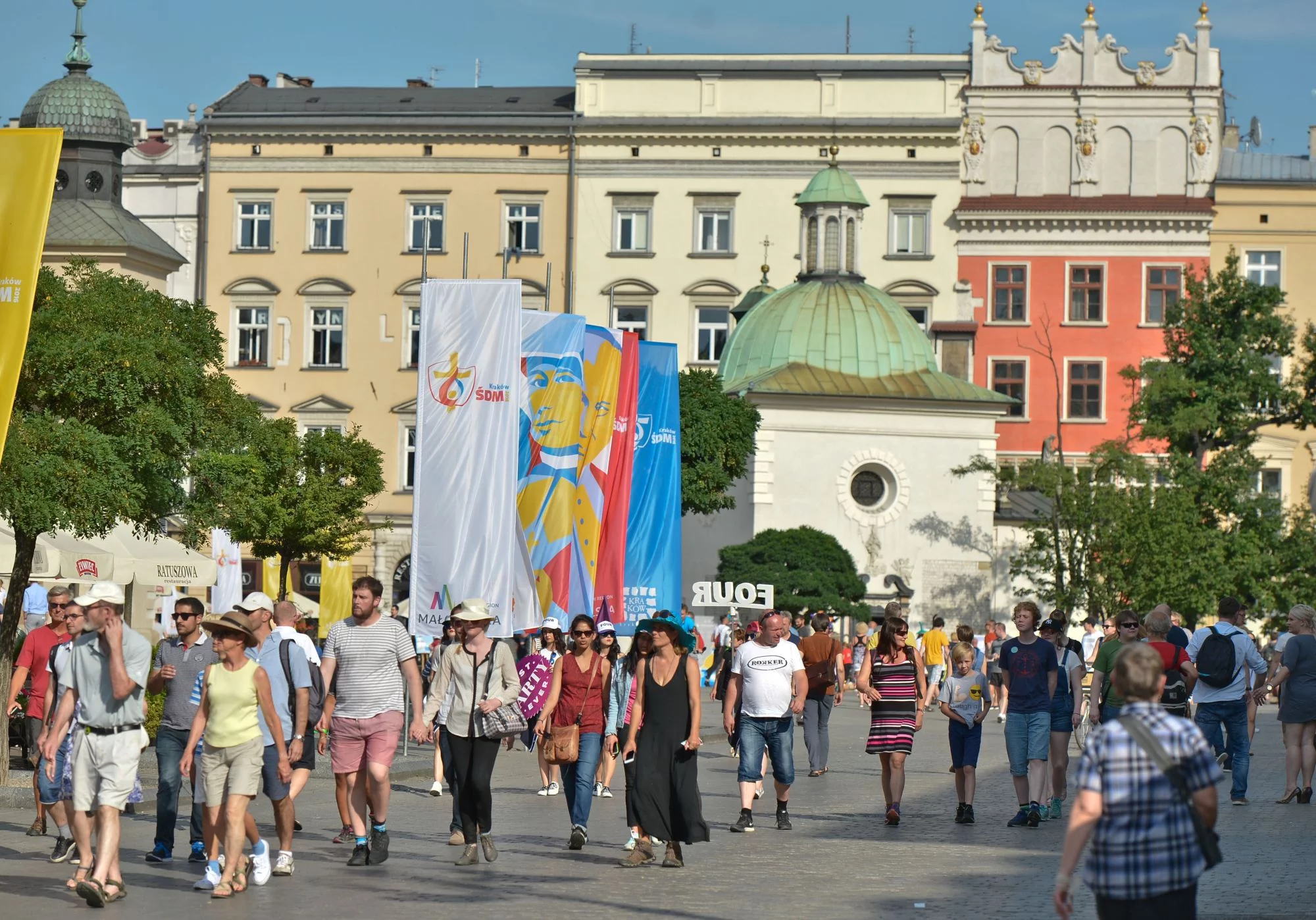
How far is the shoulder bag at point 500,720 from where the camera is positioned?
14.5 metres

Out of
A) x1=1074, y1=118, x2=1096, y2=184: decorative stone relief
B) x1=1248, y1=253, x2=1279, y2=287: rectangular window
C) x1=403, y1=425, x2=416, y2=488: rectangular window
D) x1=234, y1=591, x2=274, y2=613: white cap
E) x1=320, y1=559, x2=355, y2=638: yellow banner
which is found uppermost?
x1=1074, y1=118, x2=1096, y2=184: decorative stone relief

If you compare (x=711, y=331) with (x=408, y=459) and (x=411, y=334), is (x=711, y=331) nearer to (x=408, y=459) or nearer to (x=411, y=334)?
Answer: (x=411, y=334)

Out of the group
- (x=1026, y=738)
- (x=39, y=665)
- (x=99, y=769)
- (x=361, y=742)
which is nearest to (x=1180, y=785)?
(x=99, y=769)

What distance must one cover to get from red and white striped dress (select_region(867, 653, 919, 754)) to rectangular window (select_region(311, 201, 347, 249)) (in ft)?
190

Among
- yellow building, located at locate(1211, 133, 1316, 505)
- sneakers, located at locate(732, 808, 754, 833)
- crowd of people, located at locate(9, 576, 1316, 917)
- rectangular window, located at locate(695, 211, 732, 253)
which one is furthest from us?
rectangular window, located at locate(695, 211, 732, 253)

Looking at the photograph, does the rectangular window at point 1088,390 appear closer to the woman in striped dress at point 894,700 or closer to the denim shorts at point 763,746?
the woman in striped dress at point 894,700

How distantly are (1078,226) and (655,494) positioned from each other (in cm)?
4963

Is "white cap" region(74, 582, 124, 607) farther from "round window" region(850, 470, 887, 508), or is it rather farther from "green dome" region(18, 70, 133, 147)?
"round window" region(850, 470, 887, 508)

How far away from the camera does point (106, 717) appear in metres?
12.5

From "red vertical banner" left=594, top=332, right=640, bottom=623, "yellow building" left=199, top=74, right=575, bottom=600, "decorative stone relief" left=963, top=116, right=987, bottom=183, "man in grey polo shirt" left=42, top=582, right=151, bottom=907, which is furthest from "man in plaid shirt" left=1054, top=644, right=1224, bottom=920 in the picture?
"decorative stone relief" left=963, top=116, right=987, bottom=183

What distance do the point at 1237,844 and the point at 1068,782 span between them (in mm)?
7443

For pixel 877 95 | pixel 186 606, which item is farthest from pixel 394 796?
pixel 877 95

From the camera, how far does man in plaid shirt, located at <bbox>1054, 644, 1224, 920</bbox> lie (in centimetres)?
754

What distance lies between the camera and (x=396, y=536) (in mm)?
69938
